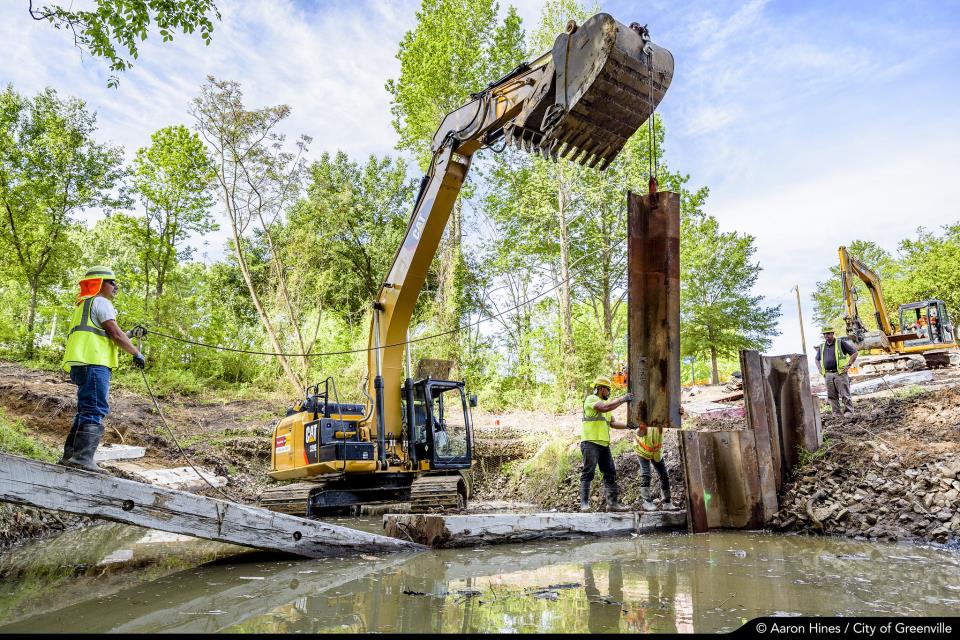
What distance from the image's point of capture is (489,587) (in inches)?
171

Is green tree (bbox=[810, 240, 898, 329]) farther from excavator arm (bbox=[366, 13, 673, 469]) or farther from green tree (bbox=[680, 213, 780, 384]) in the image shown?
excavator arm (bbox=[366, 13, 673, 469])

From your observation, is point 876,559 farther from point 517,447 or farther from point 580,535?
point 517,447

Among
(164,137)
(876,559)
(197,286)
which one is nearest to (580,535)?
(876,559)

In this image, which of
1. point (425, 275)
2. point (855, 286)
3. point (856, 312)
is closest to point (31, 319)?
point (425, 275)

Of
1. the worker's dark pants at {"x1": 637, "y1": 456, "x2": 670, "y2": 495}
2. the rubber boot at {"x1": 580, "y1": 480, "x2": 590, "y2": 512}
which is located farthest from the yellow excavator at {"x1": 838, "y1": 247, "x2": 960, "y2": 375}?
the rubber boot at {"x1": 580, "y1": 480, "x2": 590, "y2": 512}

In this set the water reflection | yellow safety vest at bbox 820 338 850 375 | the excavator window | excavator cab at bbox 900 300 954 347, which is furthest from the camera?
excavator cab at bbox 900 300 954 347

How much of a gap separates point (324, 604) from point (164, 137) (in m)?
23.5

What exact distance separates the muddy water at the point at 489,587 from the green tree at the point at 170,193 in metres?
19.1

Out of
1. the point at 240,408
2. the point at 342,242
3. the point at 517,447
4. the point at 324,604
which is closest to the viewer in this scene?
the point at 324,604

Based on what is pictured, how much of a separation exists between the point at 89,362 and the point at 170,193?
22313mm

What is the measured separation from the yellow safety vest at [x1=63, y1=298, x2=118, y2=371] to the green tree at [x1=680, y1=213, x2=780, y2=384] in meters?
29.1

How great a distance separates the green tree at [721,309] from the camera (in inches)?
1256

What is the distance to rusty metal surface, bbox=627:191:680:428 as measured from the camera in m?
5.19

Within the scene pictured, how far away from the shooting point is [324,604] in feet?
13.0
